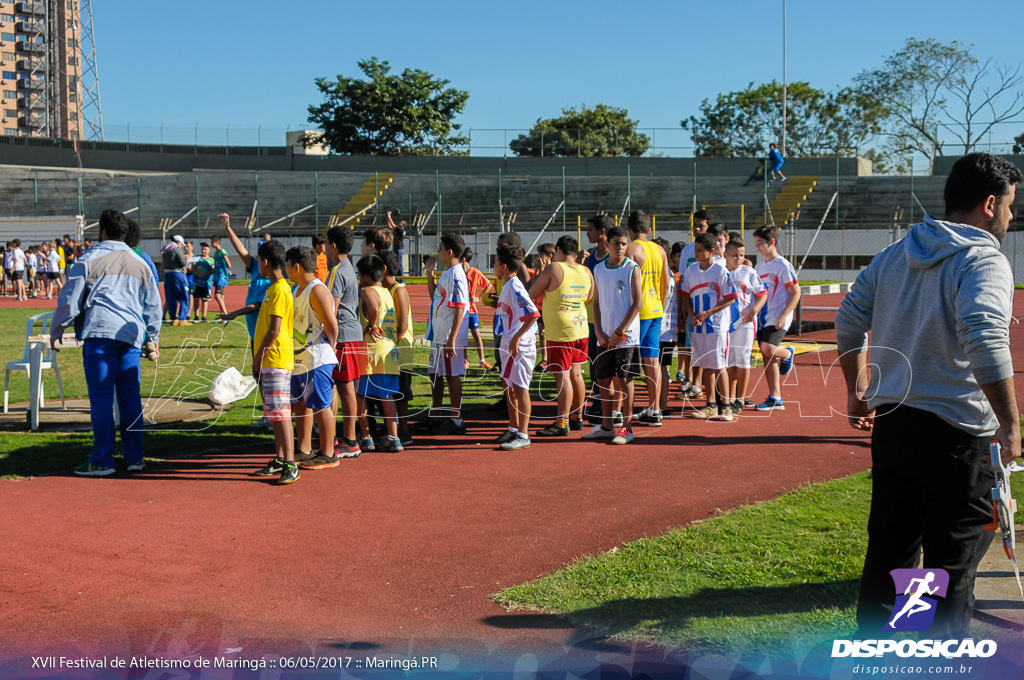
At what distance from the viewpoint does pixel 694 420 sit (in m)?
9.85

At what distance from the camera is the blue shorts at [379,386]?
8562mm

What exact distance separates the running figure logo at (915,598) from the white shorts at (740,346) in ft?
21.1

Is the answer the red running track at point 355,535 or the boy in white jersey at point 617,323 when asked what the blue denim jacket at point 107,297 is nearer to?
the red running track at point 355,535

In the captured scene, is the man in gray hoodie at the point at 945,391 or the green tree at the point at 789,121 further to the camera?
the green tree at the point at 789,121

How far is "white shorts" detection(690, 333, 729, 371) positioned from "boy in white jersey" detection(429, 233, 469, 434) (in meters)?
2.61

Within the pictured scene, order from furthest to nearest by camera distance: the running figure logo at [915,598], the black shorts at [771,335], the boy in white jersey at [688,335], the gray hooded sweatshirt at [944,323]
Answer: the boy in white jersey at [688,335], the black shorts at [771,335], the running figure logo at [915,598], the gray hooded sweatshirt at [944,323]

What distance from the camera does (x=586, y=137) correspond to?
61.9 m

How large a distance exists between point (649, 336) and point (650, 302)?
0.36m

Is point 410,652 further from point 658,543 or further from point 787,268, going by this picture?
point 787,268

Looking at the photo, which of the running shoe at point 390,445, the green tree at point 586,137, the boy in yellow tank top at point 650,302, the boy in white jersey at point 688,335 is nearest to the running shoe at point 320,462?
the running shoe at point 390,445

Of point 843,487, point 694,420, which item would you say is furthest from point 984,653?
point 694,420

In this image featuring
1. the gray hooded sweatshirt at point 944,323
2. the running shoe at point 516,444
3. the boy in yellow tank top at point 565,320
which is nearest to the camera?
the gray hooded sweatshirt at point 944,323

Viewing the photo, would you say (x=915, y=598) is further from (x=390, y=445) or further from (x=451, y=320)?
(x=451, y=320)

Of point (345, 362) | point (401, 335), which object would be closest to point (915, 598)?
point (345, 362)
